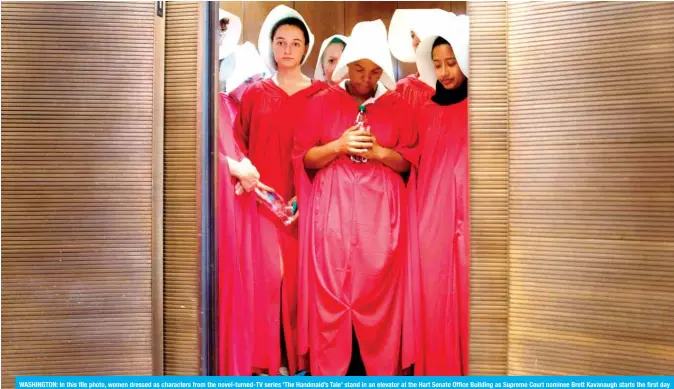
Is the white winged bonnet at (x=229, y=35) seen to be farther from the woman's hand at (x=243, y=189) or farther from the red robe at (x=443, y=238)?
the red robe at (x=443, y=238)

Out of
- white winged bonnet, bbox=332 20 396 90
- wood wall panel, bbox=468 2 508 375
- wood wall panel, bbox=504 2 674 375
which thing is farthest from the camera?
white winged bonnet, bbox=332 20 396 90

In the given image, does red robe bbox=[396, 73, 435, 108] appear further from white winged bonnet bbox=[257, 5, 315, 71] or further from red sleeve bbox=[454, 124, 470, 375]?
white winged bonnet bbox=[257, 5, 315, 71]

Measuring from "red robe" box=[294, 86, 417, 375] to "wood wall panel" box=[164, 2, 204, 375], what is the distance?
340 millimetres

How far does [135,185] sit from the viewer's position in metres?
2.32

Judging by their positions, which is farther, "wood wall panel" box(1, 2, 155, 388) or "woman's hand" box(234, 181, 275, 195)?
"woman's hand" box(234, 181, 275, 195)

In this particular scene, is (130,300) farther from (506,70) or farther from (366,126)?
(506,70)

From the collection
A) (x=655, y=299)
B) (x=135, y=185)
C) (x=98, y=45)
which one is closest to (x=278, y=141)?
(x=135, y=185)

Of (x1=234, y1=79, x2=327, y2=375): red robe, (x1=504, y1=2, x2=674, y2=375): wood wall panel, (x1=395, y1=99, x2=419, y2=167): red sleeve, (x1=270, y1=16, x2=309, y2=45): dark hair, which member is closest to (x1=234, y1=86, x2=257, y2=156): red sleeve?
(x1=234, y1=79, x2=327, y2=375): red robe

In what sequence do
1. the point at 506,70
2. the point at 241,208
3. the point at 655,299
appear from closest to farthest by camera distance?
the point at 655,299, the point at 506,70, the point at 241,208

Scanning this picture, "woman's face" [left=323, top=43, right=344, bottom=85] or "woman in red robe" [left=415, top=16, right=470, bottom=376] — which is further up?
"woman's face" [left=323, top=43, right=344, bottom=85]

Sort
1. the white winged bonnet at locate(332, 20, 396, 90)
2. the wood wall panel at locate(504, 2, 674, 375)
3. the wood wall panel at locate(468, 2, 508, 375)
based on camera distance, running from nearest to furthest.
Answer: the wood wall panel at locate(504, 2, 674, 375), the wood wall panel at locate(468, 2, 508, 375), the white winged bonnet at locate(332, 20, 396, 90)

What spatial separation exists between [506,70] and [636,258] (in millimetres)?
655

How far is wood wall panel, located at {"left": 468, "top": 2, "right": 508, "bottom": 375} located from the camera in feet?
7.42

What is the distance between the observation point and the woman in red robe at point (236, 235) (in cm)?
240
